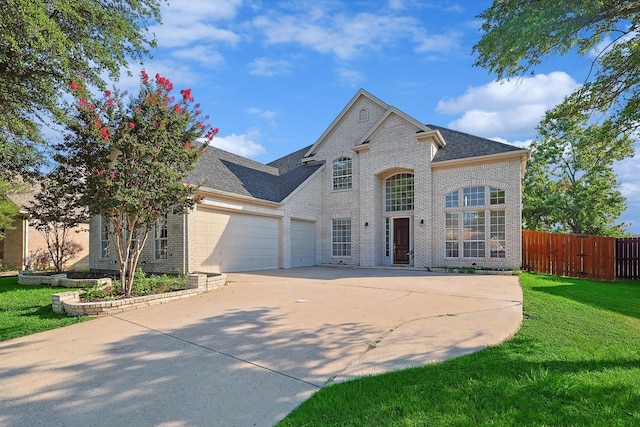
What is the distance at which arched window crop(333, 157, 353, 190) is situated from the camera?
18531 millimetres

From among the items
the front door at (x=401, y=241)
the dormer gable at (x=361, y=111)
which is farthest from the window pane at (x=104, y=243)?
the front door at (x=401, y=241)

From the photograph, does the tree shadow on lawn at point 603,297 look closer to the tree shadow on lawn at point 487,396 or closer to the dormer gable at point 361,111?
the tree shadow on lawn at point 487,396

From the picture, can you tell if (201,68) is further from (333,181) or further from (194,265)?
(333,181)

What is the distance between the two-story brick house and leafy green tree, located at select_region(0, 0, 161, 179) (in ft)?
15.6

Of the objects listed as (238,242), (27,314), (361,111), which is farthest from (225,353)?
(361,111)

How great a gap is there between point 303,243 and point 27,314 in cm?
1170

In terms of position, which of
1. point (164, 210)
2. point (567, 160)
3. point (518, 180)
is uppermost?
point (567, 160)

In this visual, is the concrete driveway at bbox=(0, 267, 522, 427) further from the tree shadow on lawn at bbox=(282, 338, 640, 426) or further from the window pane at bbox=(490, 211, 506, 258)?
the window pane at bbox=(490, 211, 506, 258)

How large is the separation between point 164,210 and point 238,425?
709 centimetres

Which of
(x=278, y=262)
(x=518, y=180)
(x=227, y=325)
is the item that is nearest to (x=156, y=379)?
(x=227, y=325)

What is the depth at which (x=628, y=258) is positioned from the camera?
1429 centimetres

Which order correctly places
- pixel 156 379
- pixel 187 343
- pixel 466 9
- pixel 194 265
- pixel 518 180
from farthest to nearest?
pixel 518 180
pixel 194 265
pixel 466 9
pixel 187 343
pixel 156 379

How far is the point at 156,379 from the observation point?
13.0 feet

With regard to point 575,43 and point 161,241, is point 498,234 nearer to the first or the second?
point 575,43
